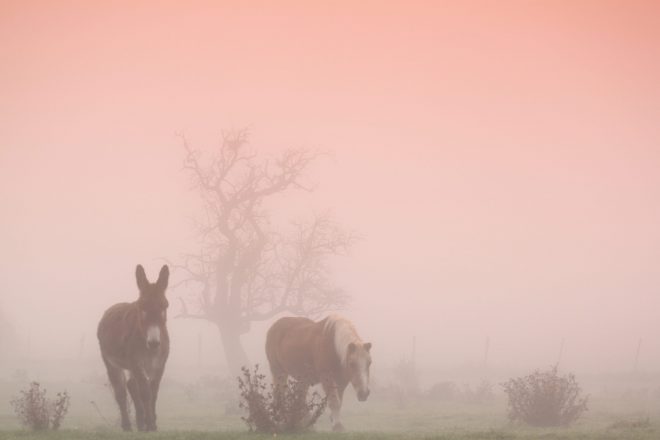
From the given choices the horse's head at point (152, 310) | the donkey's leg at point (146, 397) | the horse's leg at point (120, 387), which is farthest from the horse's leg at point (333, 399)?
the horse's head at point (152, 310)

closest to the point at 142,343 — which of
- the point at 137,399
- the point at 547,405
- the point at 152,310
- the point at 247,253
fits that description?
the point at 152,310

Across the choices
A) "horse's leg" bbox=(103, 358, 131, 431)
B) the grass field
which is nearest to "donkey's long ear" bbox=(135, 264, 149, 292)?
"horse's leg" bbox=(103, 358, 131, 431)

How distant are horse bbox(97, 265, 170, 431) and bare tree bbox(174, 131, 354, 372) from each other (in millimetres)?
29815

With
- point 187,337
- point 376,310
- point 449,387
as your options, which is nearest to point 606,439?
point 449,387

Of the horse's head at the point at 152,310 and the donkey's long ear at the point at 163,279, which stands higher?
the donkey's long ear at the point at 163,279

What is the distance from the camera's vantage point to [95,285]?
558ft

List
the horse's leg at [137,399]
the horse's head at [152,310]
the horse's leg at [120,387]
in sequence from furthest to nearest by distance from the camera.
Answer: the horse's leg at [120,387], the horse's leg at [137,399], the horse's head at [152,310]

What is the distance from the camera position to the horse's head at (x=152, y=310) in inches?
576

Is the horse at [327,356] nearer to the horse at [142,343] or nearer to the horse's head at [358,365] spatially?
the horse's head at [358,365]

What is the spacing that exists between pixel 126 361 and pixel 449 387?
2530cm

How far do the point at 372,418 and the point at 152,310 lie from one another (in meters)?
15.5

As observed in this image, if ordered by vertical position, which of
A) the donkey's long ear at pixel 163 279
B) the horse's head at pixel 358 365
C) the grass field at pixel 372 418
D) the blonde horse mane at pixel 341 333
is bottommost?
the grass field at pixel 372 418

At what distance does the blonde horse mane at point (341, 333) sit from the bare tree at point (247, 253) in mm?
26715

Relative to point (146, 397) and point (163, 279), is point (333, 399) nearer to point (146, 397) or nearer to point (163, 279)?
point (146, 397)
